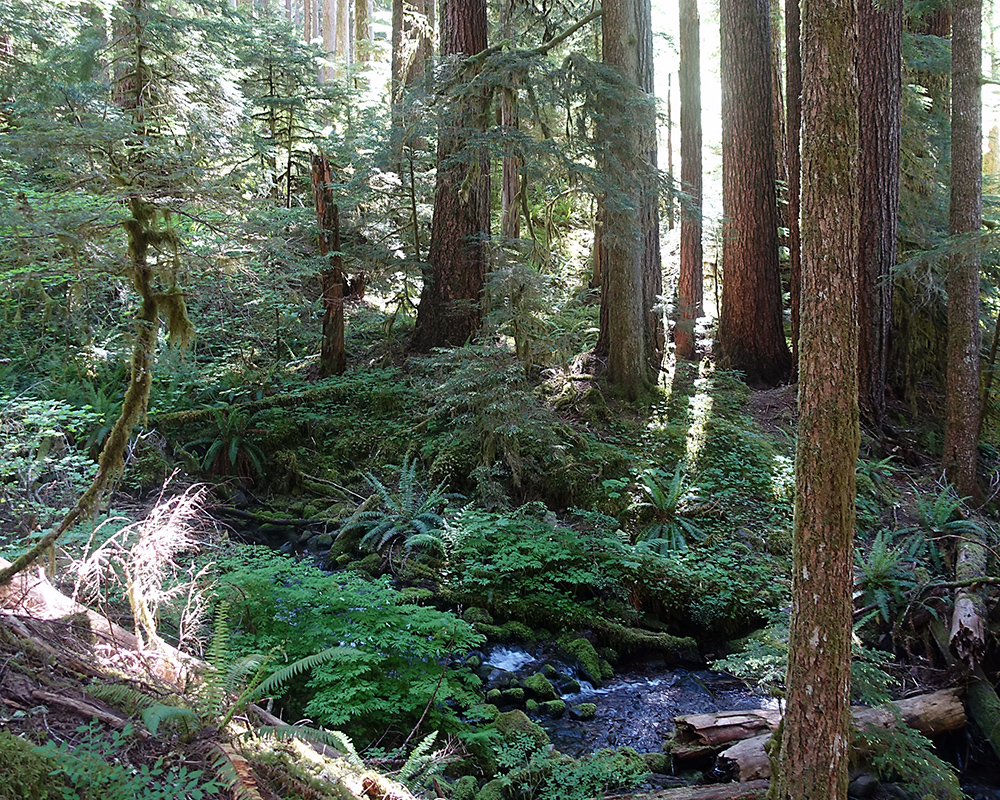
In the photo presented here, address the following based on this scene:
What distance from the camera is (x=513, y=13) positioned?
388 inches

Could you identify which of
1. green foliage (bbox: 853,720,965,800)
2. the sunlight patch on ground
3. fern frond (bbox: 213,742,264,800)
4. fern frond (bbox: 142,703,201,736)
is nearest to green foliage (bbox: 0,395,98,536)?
fern frond (bbox: 142,703,201,736)

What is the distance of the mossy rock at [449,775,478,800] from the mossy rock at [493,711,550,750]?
1.60 feet

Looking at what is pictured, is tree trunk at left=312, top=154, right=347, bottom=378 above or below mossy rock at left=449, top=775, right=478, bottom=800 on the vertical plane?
above

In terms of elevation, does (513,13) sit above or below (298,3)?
below

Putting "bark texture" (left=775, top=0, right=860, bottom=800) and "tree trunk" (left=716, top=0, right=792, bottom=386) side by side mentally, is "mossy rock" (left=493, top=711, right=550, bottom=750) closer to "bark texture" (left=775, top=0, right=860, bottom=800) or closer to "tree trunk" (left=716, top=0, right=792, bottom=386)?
"bark texture" (left=775, top=0, right=860, bottom=800)

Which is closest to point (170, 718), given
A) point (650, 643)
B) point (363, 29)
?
point (650, 643)

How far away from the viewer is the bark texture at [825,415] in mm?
3268

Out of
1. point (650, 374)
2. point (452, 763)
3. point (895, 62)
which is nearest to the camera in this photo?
point (452, 763)

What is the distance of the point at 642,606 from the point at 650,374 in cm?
395

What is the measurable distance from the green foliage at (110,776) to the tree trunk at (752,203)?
9.32 meters

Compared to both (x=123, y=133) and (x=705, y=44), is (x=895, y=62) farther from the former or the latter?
(x=705, y=44)

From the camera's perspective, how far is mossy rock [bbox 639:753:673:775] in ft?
14.9

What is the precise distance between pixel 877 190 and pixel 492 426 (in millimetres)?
5919

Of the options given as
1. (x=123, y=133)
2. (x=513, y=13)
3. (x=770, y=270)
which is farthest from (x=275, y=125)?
(x=123, y=133)
